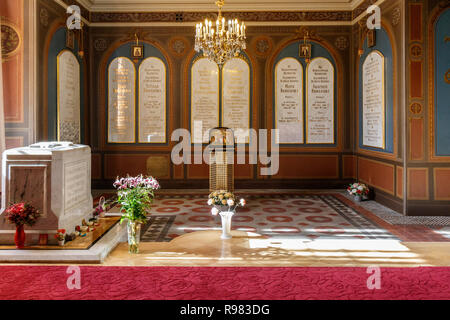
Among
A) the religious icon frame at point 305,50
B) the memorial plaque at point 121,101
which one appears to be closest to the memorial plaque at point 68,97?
the memorial plaque at point 121,101

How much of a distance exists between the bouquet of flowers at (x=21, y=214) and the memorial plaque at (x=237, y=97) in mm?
5294

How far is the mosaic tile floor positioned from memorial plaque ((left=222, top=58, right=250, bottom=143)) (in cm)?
180

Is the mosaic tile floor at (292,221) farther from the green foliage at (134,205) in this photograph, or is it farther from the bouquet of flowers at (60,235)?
the bouquet of flowers at (60,235)

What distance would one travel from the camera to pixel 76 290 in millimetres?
2973

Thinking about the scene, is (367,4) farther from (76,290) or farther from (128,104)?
(76,290)

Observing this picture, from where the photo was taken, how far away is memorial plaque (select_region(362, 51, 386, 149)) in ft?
23.3

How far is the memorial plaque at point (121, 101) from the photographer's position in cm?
871

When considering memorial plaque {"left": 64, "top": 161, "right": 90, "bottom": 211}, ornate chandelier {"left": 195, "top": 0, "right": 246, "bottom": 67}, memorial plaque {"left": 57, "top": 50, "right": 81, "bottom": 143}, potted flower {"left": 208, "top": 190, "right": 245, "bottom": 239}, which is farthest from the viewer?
memorial plaque {"left": 57, "top": 50, "right": 81, "bottom": 143}

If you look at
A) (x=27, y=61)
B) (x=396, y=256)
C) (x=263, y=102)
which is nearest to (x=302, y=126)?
(x=263, y=102)

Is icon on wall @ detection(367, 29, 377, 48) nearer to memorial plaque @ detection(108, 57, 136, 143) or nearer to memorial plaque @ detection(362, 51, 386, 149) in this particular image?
memorial plaque @ detection(362, 51, 386, 149)

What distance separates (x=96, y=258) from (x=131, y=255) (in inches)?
15.1

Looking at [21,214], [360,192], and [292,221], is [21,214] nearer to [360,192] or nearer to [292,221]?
[292,221]

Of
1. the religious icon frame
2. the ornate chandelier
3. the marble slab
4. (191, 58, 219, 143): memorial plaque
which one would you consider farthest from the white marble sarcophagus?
the religious icon frame

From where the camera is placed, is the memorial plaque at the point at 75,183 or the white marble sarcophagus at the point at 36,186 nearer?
the white marble sarcophagus at the point at 36,186
